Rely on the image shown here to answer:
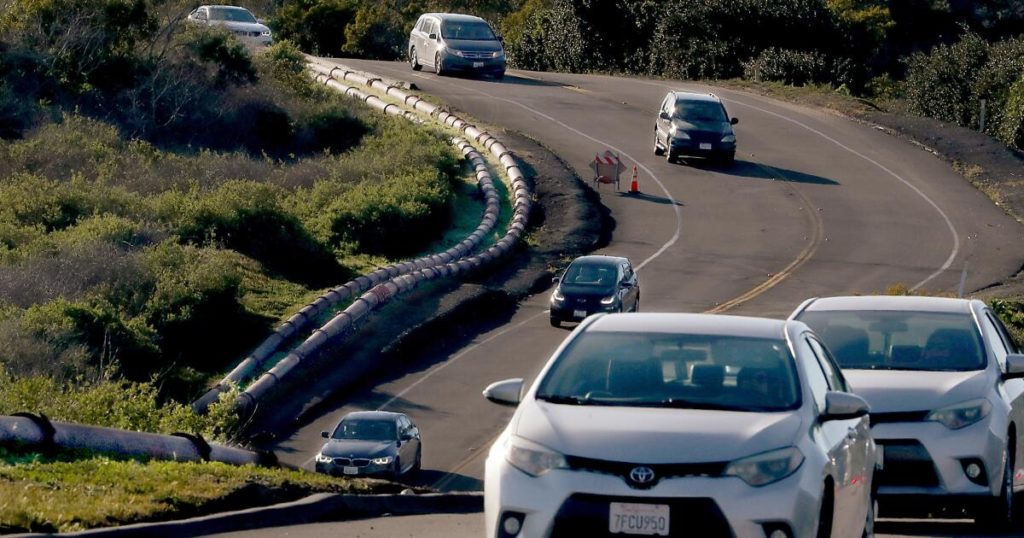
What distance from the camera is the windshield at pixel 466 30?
5669 centimetres

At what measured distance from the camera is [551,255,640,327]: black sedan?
28.3m

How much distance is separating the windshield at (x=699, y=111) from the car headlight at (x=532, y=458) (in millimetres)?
38107

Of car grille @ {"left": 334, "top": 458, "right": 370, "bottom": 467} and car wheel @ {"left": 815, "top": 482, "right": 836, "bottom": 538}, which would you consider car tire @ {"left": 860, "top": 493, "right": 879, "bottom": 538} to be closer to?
car wheel @ {"left": 815, "top": 482, "right": 836, "bottom": 538}

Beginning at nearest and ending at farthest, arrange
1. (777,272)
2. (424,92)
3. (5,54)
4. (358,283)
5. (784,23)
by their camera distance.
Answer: (358,283) → (777,272) → (5,54) → (424,92) → (784,23)

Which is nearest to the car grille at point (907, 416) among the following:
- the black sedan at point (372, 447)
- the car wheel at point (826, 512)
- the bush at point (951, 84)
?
the car wheel at point (826, 512)

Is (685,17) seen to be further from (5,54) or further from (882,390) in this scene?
(882,390)

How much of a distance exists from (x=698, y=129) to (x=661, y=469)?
125 ft

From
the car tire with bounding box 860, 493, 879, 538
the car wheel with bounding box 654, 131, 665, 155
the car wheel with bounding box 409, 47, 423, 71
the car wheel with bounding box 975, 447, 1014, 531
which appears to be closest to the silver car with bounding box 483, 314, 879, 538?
the car tire with bounding box 860, 493, 879, 538

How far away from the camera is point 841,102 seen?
5516 cm

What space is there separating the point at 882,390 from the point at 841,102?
149ft

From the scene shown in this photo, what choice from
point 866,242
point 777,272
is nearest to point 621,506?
point 777,272

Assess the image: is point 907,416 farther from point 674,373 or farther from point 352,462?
point 352,462

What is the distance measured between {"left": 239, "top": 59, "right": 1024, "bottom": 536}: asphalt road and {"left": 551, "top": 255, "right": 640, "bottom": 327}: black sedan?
559 millimetres

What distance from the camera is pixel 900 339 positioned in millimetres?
12406
